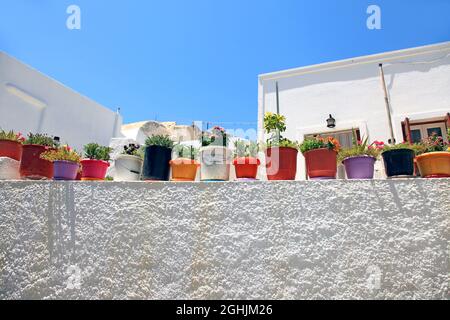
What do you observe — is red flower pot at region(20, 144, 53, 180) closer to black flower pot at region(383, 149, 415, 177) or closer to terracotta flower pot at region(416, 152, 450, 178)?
black flower pot at region(383, 149, 415, 177)

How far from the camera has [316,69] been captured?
729 centimetres

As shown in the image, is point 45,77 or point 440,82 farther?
point 45,77

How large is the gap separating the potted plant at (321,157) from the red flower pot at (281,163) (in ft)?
0.51

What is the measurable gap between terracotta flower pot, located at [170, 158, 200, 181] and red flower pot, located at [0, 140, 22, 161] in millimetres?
1776

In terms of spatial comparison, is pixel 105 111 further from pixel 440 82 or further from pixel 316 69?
pixel 440 82

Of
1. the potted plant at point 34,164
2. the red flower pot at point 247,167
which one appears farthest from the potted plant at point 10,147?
the red flower pot at point 247,167

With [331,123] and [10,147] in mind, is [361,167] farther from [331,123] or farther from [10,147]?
[331,123]

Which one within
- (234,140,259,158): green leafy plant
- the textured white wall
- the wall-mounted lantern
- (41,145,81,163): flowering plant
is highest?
the wall-mounted lantern

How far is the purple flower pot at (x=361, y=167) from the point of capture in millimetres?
2947

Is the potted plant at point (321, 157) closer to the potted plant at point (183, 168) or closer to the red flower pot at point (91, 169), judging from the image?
the potted plant at point (183, 168)

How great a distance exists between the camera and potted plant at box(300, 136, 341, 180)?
304cm

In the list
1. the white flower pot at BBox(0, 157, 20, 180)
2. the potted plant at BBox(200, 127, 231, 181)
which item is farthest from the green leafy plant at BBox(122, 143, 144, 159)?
the white flower pot at BBox(0, 157, 20, 180)
